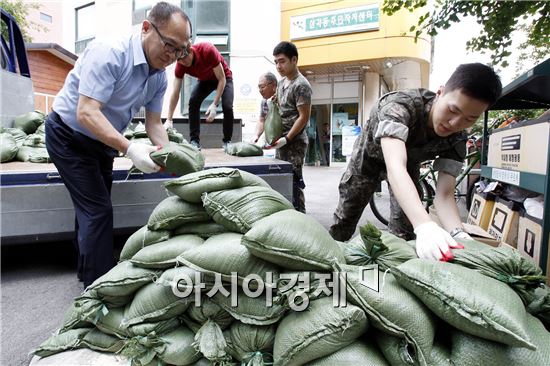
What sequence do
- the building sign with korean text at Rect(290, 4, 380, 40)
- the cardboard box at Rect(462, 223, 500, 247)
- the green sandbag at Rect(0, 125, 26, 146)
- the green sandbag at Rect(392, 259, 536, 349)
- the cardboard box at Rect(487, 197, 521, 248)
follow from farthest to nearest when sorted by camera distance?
the building sign with korean text at Rect(290, 4, 380, 40) < the green sandbag at Rect(0, 125, 26, 146) < the cardboard box at Rect(487, 197, 521, 248) < the cardboard box at Rect(462, 223, 500, 247) < the green sandbag at Rect(392, 259, 536, 349)

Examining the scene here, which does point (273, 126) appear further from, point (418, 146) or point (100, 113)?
point (100, 113)

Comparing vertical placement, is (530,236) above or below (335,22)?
below

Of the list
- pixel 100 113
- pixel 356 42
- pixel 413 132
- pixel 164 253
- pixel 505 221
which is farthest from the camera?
pixel 356 42

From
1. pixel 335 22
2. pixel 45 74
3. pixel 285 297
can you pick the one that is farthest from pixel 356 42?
pixel 285 297

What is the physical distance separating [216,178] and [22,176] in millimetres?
1872

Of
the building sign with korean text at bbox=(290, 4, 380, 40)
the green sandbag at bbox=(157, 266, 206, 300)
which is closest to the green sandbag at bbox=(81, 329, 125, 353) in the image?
the green sandbag at bbox=(157, 266, 206, 300)

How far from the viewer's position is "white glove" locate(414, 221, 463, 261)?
1151 mm

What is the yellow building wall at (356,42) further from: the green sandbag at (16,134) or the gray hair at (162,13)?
the gray hair at (162,13)

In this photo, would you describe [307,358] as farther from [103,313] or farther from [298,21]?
[298,21]

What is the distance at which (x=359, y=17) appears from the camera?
10648 mm

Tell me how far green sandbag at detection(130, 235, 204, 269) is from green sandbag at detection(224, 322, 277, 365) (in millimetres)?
337

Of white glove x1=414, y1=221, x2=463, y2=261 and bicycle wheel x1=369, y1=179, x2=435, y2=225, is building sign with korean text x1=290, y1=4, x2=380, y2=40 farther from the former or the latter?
white glove x1=414, y1=221, x2=463, y2=261

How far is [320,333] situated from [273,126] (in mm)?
2819

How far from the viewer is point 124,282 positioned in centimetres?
126
